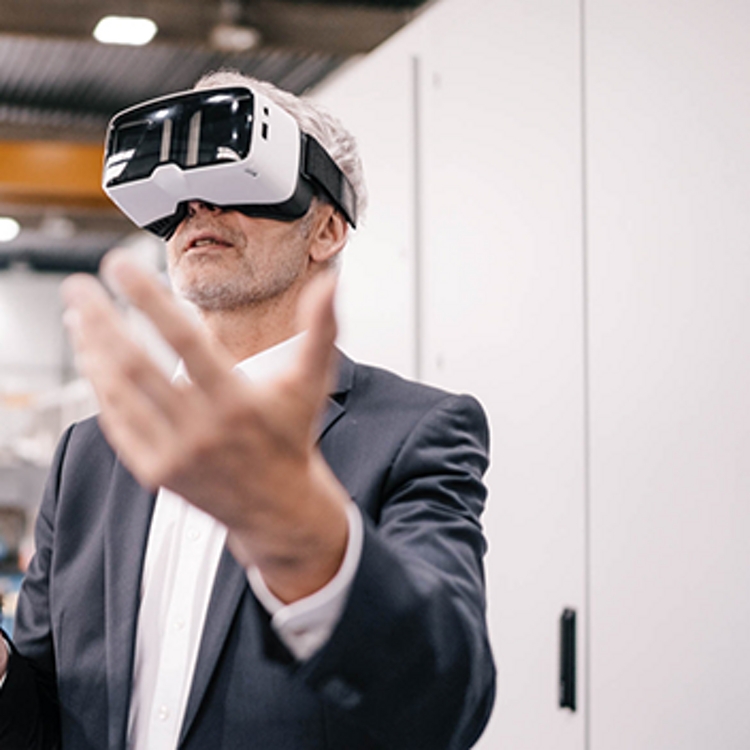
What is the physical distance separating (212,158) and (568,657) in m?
1.42

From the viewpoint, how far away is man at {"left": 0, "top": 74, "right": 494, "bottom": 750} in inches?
24.0

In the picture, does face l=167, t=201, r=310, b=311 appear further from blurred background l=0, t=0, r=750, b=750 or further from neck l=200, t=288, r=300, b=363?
blurred background l=0, t=0, r=750, b=750

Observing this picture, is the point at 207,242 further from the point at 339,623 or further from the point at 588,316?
the point at 588,316

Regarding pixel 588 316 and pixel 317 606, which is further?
pixel 588 316

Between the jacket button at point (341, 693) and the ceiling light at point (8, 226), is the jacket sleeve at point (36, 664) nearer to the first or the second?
the jacket button at point (341, 693)

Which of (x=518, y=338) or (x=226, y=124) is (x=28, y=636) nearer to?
(x=226, y=124)

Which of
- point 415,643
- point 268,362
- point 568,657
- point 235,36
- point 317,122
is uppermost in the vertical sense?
point 235,36

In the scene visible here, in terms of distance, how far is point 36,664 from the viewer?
1396 mm

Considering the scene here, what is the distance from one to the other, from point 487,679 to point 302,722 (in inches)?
13.2

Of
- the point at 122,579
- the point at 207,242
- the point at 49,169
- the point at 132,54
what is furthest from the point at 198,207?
the point at 49,169

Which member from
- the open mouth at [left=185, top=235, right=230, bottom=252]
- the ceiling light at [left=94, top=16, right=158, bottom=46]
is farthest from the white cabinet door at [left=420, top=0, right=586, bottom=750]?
the ceiling light at [left=94, top=16, right=158, bottom=46]

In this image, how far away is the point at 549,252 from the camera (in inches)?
90.0

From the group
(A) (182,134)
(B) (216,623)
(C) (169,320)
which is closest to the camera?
(C) (169,320)

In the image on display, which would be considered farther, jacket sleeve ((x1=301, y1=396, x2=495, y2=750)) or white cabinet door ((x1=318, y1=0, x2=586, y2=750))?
white cabinet door ((x1=318, y1=0, x2=586, y2=750))
